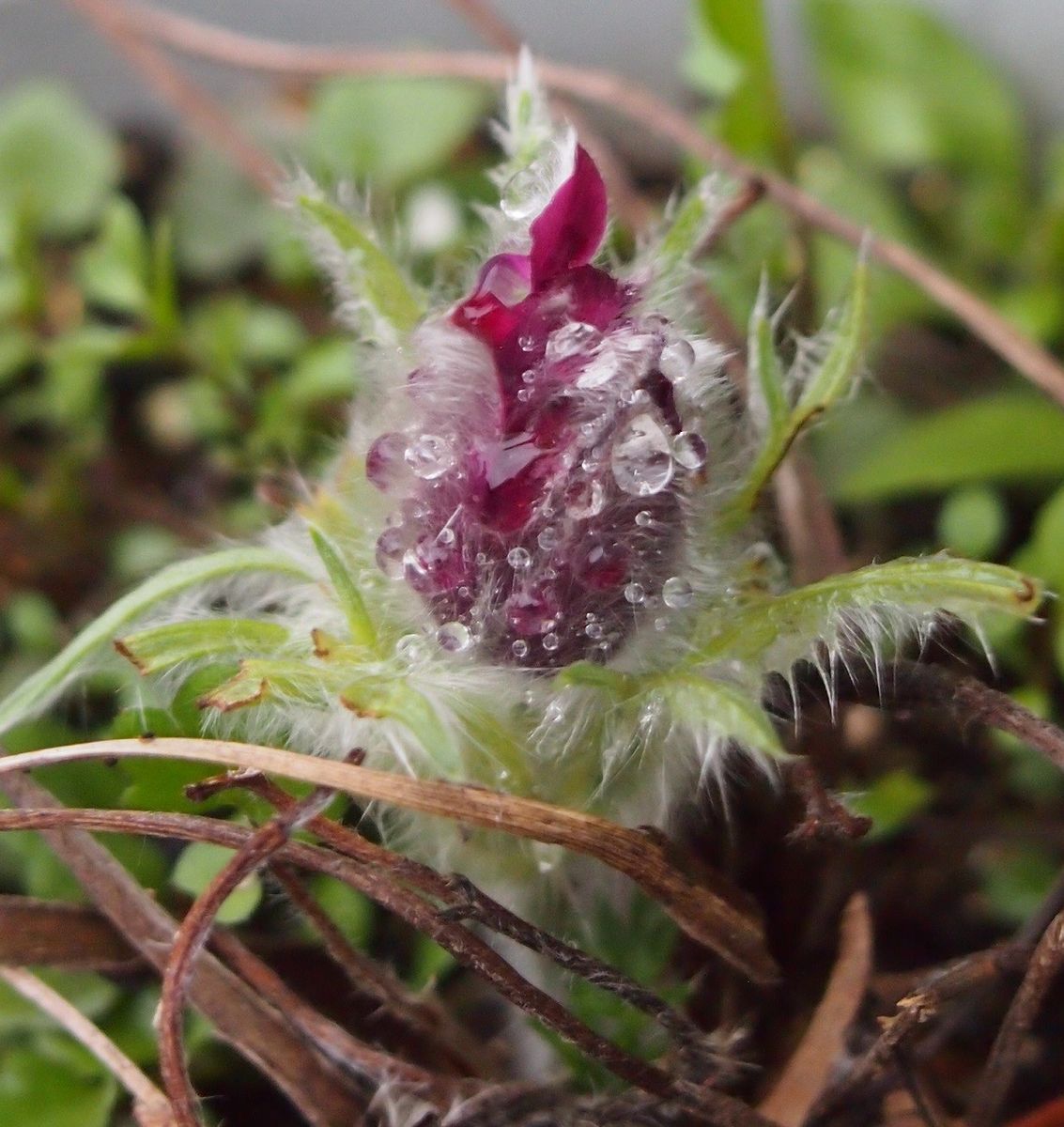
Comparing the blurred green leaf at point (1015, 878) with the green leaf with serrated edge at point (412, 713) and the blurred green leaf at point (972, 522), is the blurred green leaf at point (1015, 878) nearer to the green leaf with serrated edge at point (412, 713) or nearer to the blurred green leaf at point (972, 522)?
the blurred green leaf at point (972, 522)

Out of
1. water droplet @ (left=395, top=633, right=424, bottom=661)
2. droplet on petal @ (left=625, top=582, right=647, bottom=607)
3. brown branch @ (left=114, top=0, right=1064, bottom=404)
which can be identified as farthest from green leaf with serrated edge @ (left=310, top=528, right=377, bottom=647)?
brown branch @ (left=114, top=0, right=1064, bottom=404)

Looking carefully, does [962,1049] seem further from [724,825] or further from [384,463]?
[384,463]

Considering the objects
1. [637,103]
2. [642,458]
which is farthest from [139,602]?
[637,103]

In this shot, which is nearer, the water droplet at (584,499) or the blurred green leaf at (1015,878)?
the water droplet at (584,499)

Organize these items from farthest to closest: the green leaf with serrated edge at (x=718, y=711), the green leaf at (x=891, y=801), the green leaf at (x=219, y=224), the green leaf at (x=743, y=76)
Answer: the green leaf at (x=219, y=224) < the green leaf at (x=743, y=76) < the green leaf at (x=891, y=801) < the green leaf with serrated edge at (x=718, y=711)

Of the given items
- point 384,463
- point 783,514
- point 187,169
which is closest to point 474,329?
point 384,463

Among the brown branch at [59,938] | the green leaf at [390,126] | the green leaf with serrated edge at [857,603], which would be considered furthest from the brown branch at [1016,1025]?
the green leaf at [390,126]
